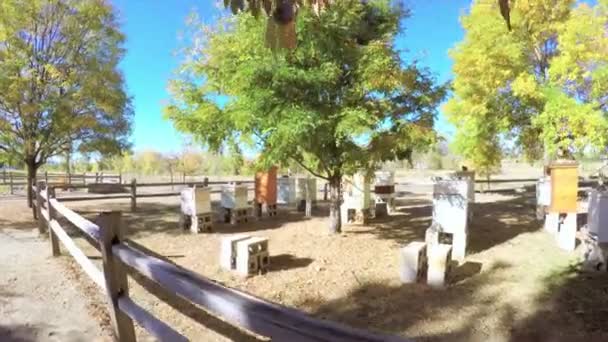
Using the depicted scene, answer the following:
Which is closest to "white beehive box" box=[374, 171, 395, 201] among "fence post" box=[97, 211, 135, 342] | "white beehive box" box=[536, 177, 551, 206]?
"white beehive box" box=[536, 177, 551, 206]

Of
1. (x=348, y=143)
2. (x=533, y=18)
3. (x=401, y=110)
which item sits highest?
(x=533, y=18)

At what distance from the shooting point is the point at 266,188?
11883 millimetres

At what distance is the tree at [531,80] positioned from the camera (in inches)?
448

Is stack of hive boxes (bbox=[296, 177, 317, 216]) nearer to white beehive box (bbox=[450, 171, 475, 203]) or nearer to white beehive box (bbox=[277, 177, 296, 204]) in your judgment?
white beehive box (bbox=[277, 177, 296, 204])

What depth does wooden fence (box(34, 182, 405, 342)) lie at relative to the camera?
4.14ft

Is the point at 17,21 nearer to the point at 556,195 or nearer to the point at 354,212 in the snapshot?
the point at 354,212

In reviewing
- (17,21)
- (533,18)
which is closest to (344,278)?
(17,21)

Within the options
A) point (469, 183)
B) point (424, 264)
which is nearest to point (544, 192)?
point (469, 183)

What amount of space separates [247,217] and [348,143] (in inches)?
187

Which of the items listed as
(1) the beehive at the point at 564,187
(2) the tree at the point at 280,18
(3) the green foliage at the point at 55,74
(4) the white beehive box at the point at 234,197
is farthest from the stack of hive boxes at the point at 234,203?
(2) the tree at the point at 280,18

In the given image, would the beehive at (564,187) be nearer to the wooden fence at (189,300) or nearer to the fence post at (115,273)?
the wooden fence at (189,300)

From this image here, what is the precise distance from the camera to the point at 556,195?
7.96 metres

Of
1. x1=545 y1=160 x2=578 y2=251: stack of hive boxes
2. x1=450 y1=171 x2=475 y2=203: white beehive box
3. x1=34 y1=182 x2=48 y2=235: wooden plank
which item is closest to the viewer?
x1=545 y1=160 x2=578 y2=251: stack of hive boxes

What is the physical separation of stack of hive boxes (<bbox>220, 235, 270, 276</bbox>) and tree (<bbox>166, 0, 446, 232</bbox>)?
167 cm
